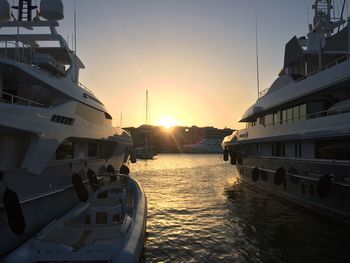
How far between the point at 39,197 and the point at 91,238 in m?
3.29

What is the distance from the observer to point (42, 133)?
1162 cm

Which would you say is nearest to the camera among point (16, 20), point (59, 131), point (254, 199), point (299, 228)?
point (59, 131)

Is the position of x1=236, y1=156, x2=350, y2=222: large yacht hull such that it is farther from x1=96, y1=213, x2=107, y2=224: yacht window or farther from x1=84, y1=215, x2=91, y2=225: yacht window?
x1=84, y1=215, x2=91, y2=225: yacht window

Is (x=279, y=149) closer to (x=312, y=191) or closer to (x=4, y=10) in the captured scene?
(x=312, y=191)

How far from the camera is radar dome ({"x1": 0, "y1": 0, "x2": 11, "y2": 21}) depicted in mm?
18016

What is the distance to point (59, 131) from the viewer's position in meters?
13.0

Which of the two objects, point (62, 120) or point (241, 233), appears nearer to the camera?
point (62, 120)

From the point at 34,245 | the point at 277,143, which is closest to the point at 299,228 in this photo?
the point at 277,143

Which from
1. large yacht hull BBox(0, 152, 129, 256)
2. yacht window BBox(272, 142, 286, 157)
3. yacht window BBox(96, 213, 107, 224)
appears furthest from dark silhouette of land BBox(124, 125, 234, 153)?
yacht window BBox(96, 213, 107, 224)

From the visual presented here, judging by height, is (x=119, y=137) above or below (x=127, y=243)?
above

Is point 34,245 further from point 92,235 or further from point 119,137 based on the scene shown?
point 119,137

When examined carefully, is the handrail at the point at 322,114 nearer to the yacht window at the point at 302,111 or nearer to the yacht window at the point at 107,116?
the yacht window at the point at 302,111

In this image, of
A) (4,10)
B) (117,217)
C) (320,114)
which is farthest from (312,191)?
(4,10)

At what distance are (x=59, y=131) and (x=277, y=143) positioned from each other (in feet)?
46.5
